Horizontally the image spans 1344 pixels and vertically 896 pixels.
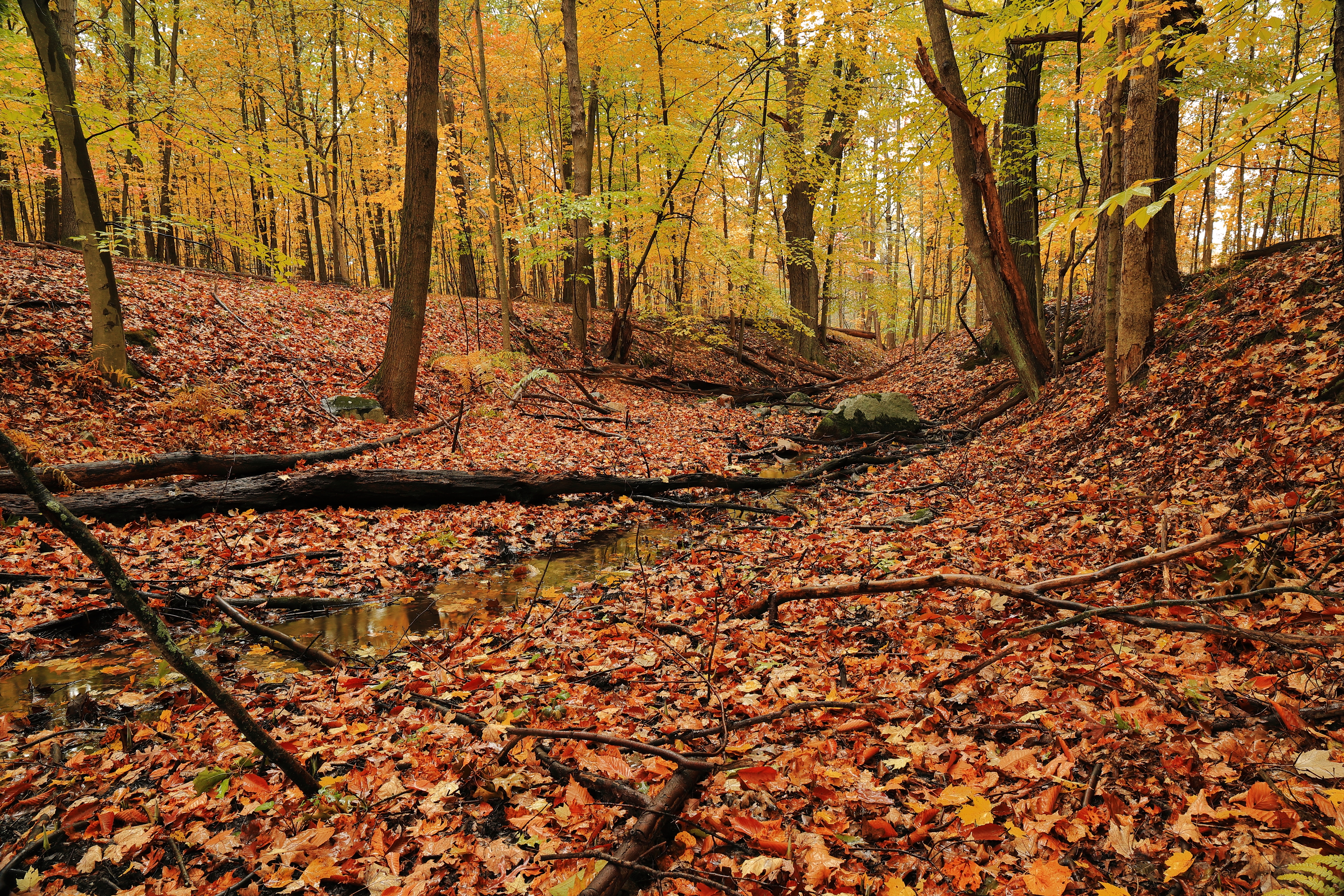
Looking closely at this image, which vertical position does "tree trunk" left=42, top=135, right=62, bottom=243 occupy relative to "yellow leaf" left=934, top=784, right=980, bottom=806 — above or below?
above

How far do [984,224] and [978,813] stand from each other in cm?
890

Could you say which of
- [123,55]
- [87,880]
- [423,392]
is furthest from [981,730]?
[123,55]

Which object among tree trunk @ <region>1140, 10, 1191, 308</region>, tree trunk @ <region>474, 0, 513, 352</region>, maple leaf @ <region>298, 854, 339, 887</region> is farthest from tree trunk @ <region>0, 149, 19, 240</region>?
tree trunk @ <region>1140, 10, 1191, 308</region>

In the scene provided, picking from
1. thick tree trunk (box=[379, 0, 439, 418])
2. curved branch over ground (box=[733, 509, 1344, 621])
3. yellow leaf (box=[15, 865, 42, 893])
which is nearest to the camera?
yellow leaf (box=[15, 865, 42, 893])

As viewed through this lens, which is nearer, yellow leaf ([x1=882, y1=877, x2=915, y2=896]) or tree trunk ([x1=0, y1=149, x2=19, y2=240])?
yellow leaf ([x1=882, y1=877, x2=915, y2=896])

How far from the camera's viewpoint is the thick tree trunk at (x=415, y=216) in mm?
9391

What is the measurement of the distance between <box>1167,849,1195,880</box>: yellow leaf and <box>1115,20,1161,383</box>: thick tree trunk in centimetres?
619

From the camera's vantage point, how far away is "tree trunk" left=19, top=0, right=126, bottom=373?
762cm

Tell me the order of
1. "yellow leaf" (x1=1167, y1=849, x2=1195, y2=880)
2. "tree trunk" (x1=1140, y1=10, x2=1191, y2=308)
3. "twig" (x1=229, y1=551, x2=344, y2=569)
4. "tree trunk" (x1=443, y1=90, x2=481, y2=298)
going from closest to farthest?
1. "yellow leaf" (x1=1167, y1=849, x2=1195, y2=880)
2. "twig" (x1=229, y1=551, x2=344, y2=569)
3. "tree trunk" (x1=1140, y1=10, x2=1191, y2=308)
4. "tree trunk" (x1=443, y1=90, x2=481, y2=298)

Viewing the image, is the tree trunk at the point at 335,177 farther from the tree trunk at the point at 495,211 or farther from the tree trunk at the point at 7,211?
the tree trunk at the point at 7,211

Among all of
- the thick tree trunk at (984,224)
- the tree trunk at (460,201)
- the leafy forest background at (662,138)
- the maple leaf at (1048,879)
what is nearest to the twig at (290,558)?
the leafy forest background at (662,138)

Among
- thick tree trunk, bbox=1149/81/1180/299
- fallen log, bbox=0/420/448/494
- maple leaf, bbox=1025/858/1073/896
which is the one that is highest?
thick tree trunk, bbox=1149/81/1180/299

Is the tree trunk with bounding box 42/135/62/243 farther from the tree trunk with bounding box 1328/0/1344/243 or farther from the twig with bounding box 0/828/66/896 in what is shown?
the tree trunk with bounding box 1328/0/1344/243

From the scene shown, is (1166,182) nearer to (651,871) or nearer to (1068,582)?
(1068,582)
